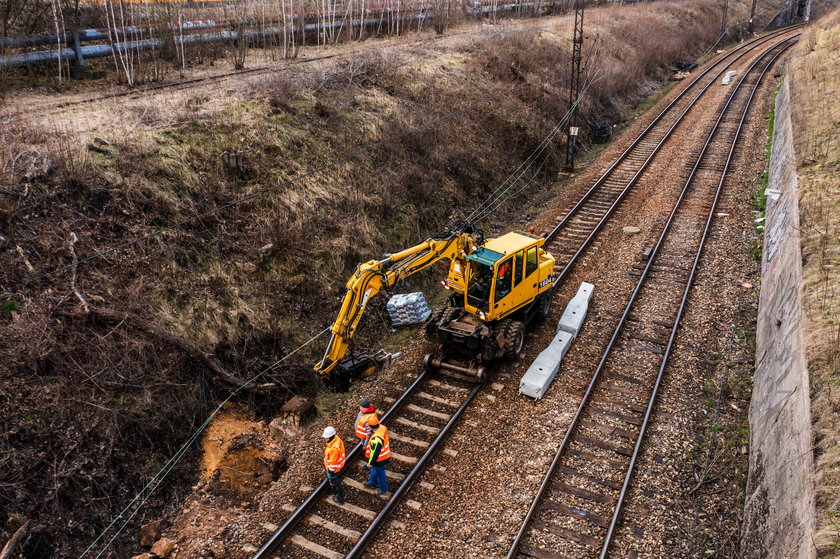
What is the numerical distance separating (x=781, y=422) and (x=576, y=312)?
5.65 m

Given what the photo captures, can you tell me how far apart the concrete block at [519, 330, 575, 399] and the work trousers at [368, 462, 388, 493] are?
152 inches

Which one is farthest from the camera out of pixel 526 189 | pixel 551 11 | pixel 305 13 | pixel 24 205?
pixel 551 11

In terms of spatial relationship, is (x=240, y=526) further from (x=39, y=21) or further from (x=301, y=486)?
(x=39, y=21)

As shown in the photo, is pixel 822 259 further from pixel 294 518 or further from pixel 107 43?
pixel 107 43

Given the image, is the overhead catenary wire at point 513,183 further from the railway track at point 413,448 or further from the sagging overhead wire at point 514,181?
the railway track at point 413,448

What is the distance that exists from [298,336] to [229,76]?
1214 centimetres

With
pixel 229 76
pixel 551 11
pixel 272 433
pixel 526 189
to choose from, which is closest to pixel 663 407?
pixel 272 433

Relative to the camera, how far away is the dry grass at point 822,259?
7.18m

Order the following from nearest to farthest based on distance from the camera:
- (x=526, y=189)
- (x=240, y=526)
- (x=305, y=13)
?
(x=240, y=526)
(x=526, y=189)
(x=305, y=13)

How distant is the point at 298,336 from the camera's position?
13.3m

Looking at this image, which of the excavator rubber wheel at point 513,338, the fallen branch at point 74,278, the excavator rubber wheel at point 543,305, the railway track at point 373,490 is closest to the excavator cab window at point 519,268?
the excavator rubber wheel at point 513,338

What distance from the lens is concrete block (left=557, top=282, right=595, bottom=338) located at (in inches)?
542

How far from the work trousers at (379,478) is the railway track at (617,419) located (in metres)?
2.42

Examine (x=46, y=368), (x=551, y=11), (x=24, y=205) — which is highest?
(x=551, y=11)
